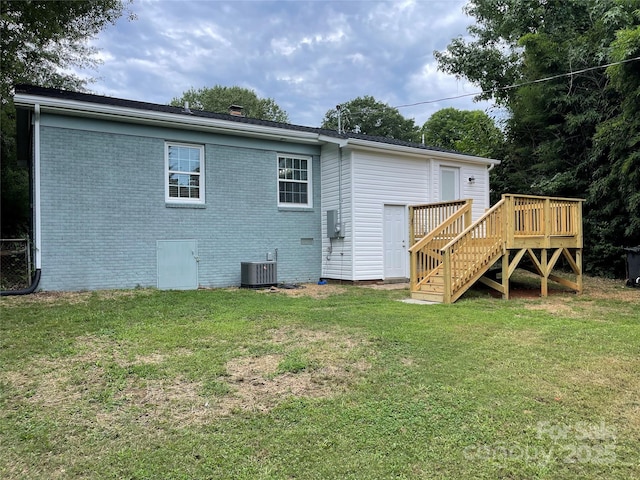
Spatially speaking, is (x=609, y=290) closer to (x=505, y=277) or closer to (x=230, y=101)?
(x=505, y=277)

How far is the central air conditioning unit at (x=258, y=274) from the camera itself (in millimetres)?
9211

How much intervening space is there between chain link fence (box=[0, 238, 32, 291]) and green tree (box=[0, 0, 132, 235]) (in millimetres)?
3745

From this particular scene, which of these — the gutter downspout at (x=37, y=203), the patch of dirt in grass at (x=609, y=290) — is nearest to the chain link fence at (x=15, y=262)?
the gutter downspout at (x=37, y=203)

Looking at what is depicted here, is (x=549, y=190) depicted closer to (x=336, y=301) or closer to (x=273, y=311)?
(x=336, y=301)

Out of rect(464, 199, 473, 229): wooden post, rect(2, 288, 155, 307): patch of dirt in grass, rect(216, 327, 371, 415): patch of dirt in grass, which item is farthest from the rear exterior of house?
rect(216, 327, 371, 415): patch of dirt in grass

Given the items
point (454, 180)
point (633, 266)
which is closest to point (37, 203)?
point (454, 180)

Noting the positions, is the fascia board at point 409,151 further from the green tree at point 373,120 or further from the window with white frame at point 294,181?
the green tree at point 373,120

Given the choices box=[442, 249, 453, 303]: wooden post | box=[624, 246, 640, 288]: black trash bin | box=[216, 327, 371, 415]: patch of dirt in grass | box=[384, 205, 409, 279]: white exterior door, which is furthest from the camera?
box=[384, 205, 409, 279]: white exterior door

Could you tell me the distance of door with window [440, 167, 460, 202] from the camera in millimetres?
11766

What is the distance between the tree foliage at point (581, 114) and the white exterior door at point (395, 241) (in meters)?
5.12

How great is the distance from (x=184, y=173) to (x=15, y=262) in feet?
11.8

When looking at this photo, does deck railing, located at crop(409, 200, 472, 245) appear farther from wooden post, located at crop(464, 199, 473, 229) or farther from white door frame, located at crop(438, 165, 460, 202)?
white door frame, located at crop(438, 165, 460, 202)

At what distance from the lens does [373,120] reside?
37281 mm

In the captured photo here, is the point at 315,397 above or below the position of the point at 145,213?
below
